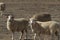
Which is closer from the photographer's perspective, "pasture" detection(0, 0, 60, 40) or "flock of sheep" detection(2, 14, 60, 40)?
"flock of sheep" detection(2, 14, 60, 40)

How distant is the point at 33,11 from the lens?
19266mm

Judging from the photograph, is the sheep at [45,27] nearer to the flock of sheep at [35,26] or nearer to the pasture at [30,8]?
the flock of sheep at [35,26]

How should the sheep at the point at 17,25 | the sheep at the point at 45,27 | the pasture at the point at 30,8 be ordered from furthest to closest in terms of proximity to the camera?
A: 1. the pasture at the point at 30,8
2. the sheep at the point at 17,25
3. the sheep at the point at 45,27

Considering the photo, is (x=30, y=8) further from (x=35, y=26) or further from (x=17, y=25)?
(x=35, y=26)

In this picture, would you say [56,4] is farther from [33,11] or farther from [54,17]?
[54,17]

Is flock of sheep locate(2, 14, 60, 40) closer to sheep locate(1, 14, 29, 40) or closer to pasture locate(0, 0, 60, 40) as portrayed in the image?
sheep locate(1, 14, 29, 40)

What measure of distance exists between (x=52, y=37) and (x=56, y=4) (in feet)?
33.5

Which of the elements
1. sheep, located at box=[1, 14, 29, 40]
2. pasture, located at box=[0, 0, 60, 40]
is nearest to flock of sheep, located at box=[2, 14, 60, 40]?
sheep, located at box=[1, 14, 29, 40]

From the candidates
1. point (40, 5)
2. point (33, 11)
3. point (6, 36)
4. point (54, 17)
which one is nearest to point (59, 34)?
point (6, 36)

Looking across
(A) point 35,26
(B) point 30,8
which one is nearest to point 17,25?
(A) point 35,26

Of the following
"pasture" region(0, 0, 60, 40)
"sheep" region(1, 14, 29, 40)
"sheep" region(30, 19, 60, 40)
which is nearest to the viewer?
"sheep" region(30, 19, 60, 40)

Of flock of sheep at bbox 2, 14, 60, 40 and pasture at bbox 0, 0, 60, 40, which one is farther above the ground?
flock of sheep at bbox 2, 14, 60, 40

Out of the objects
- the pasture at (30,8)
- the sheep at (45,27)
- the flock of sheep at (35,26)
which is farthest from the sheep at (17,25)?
the pasture at (30,8)

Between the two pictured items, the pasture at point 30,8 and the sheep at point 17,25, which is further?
the pasture at point 30,8
